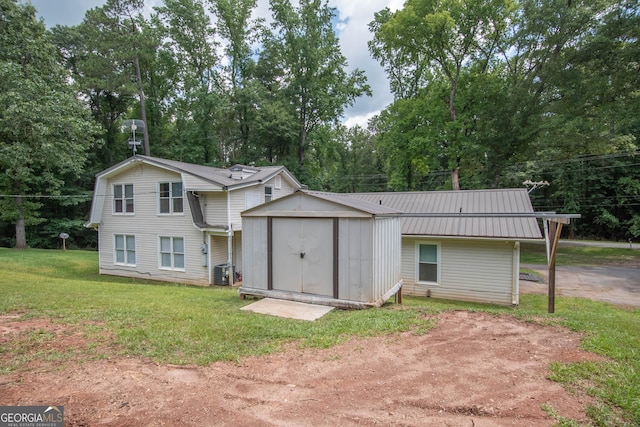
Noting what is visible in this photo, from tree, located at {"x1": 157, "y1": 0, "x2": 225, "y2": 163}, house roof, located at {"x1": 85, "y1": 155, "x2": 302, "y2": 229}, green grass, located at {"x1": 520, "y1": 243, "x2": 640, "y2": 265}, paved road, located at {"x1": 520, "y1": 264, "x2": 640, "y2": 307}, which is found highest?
tree, located at {"x1": 157, "y1": 0, "x2": 225, "y2": 163}

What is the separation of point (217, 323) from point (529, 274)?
540 inches

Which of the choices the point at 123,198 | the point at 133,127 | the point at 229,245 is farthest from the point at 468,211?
the point at 133,127

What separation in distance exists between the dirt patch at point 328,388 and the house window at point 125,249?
12.0m

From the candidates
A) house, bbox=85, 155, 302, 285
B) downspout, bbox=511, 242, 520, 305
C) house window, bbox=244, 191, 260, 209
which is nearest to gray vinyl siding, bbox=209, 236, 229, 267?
house, bbox=85, 155, 302, 285

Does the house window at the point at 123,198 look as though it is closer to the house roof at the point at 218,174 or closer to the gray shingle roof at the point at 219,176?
the house roof at the point at 218,174

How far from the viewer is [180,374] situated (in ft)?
11.5

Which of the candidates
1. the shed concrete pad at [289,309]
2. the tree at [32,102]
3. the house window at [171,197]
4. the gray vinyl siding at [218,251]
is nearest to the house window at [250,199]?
the gray vinyl siding at [218,251]

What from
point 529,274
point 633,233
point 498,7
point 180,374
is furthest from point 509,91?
point 180,374

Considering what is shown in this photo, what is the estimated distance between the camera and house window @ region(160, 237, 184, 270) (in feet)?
43.9

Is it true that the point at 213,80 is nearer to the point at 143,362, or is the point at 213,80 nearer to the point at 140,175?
the point at 140,175

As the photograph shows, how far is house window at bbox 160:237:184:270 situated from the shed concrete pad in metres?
7.70

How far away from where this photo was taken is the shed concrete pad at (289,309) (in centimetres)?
609

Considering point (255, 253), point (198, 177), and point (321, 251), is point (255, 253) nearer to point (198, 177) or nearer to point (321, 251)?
point (321, 251)

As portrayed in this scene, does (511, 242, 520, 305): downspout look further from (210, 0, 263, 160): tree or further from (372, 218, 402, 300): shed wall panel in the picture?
(210, 0, 263, 160): tree
